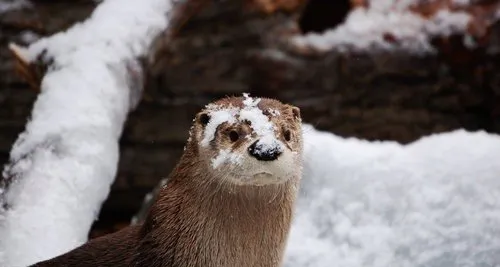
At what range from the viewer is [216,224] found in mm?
1705

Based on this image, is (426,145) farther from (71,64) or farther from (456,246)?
(71,64)

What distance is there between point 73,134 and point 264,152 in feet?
2.93

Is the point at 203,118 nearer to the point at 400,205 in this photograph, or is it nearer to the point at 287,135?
the point at 287,135

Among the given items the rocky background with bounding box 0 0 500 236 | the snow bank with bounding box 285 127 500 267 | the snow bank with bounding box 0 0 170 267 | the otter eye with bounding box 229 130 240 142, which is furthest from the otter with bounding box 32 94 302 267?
the rocky background with bounding box 0 0 500 236

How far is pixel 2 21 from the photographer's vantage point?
11.9 ft

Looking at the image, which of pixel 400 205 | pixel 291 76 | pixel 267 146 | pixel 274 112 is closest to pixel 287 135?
pixel 274 112

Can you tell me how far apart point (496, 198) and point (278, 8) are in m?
1.71

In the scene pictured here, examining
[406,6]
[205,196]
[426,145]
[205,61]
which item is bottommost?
[205,196]

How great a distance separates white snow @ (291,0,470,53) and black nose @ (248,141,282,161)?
7.21ft

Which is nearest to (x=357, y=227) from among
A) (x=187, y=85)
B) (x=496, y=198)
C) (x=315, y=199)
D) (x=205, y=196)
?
(x=315, y=199)

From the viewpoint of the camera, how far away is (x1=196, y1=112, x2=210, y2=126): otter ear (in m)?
1.68

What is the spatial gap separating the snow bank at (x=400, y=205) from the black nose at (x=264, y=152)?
0.72 metres

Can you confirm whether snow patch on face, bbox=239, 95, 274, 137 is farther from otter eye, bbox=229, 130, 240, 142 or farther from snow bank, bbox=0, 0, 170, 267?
snow bank, bbox=0, 0, 170, 267

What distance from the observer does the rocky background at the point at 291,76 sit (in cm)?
363
